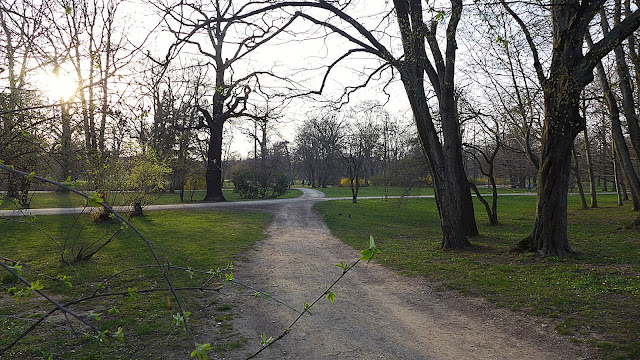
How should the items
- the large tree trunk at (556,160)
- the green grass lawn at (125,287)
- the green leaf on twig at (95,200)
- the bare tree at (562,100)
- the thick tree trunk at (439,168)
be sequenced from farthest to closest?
1. the thick tree trunk at (439,168)
2. the large tree trunk at (556,160)
3. the bare tree at (562,100)
4. the green grass lawn at (125,287)
5. the green leaf on twig at (95,200)

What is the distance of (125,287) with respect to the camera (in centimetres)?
690

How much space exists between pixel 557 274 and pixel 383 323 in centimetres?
417

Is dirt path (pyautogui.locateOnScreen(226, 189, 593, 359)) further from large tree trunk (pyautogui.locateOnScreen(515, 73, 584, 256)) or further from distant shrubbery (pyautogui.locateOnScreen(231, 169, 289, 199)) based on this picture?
distant shrubbery (pyautogui.locateOnScreen(231, 169, 289, 199))

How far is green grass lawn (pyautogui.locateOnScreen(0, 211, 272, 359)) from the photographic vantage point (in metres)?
4.38

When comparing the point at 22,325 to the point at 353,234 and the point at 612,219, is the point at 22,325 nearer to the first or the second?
the point at 353,234

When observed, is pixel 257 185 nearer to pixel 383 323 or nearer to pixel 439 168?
pixel 439 168

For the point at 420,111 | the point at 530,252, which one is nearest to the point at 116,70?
the point at 420,111

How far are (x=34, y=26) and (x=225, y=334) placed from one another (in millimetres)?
4144

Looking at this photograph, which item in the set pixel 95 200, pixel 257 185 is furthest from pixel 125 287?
pixel 257 185

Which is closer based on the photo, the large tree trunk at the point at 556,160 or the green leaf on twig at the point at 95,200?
the green leaf on twig at the point at 95,200

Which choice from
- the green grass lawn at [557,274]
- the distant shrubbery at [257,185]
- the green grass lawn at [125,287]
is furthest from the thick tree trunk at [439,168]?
the distant shrubbery at [257,185]

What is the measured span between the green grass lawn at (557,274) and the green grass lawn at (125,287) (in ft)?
13.8

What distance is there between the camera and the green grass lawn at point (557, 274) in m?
4.95

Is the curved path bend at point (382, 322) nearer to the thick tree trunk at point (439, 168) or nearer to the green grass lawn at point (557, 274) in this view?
the green grass lawn at point (557, 274)
